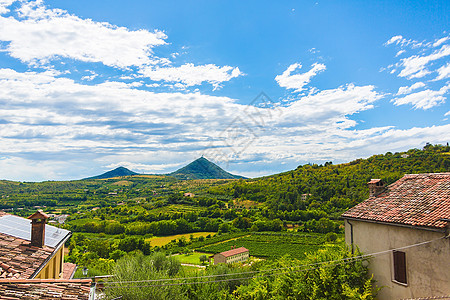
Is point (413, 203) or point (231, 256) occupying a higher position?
point (413, 203)

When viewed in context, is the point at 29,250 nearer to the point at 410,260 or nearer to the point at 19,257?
the point at 19,257

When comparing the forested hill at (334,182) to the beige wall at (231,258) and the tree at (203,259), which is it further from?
the tree at (203,259)

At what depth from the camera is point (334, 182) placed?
92750mm

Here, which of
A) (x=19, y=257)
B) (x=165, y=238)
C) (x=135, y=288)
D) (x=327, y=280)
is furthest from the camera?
(x=165, y=238)

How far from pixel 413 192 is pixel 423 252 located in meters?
3.13

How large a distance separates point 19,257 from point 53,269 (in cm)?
333

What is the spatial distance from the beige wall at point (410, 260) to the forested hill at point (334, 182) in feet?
173

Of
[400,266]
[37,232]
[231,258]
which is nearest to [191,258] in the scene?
[231,258]

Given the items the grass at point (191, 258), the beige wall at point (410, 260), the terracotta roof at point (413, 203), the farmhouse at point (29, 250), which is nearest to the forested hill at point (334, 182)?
the grass at point (191, 258)

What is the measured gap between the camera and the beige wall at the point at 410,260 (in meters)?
8.86

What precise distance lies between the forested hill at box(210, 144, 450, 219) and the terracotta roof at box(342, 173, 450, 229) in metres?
51.4

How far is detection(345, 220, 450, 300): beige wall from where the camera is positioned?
8857 millimetres

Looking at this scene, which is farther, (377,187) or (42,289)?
(377,187)

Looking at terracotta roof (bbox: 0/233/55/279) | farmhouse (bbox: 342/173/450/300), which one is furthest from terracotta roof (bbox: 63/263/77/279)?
farmhouse (bbox: 342/173/450/300)
